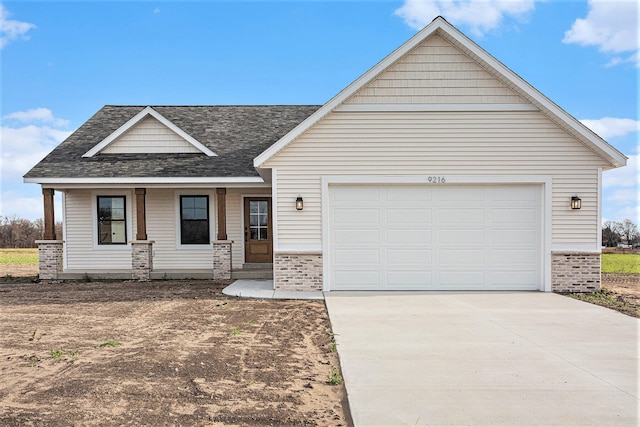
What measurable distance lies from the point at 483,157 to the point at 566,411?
7.21m

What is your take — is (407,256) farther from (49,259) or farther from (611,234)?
(611,234)

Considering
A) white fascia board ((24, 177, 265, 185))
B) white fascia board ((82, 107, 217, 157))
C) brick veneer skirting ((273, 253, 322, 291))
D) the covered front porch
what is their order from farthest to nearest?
the covered front porch < white fascia board ((82, 107, 217, 157)) < white fascia board ((24, 177, 265, 185)) < brick veneer skirting ((273, 253, 322, 291))

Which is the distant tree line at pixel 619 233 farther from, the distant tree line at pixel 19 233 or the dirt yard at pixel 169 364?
the distant tree line at pixel 19 233

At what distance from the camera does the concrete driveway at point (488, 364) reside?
12.5ft

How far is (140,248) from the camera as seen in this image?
12984mm

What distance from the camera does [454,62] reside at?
10.1 meters

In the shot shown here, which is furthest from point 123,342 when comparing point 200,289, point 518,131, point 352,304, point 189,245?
point 518,131

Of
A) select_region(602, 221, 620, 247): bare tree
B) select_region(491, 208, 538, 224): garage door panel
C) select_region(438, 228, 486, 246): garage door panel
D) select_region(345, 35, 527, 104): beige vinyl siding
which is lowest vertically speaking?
select_region(602, 221, 620, 247): bare tree

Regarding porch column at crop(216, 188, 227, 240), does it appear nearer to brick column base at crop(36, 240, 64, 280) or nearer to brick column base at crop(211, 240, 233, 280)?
brick column base at crop(211, 240, 233, 280)

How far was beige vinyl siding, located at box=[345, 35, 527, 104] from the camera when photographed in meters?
10.1

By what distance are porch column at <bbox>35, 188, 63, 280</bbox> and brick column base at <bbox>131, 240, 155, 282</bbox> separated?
2.31m

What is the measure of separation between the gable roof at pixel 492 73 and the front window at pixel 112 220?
658 centimetres

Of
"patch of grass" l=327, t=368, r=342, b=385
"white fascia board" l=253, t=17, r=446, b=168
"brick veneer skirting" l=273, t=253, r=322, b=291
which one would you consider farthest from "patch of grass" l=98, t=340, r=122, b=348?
"white fascia board" l=253, t=17, r=446, b=168

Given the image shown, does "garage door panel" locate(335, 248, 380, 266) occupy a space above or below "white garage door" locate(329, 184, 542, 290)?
below
